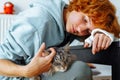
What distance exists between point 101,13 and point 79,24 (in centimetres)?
8

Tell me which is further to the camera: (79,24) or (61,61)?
(79,24)

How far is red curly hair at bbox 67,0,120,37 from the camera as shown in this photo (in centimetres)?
73

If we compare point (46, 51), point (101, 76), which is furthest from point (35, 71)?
point (101, 76)

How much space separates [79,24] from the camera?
0.77m

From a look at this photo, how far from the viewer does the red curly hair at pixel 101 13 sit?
733 mm

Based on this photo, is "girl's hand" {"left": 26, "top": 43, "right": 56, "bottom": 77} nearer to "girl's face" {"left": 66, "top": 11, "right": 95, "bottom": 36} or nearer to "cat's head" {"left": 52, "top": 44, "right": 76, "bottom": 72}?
"cat's head" {"left": 52, "top": 44, "right": 76, "bottom": 72}

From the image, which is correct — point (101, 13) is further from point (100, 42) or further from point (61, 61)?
point (61, 61)

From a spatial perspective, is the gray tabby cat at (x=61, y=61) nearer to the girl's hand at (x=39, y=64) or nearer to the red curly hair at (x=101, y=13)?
the girl's hand at (x=39, y=64)

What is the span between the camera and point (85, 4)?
0.76 meters

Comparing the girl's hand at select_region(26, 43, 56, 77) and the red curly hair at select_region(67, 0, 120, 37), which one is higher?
the red curly hair at select_region(67, 0, 120, 37)

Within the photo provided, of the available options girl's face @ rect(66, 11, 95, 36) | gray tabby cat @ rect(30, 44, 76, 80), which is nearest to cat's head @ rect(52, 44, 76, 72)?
gray tabby cat @ rect(30, 44, 76, 80)

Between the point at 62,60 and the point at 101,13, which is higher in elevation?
the point at 101,13

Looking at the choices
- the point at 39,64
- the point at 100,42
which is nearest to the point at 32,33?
the point at 39,64

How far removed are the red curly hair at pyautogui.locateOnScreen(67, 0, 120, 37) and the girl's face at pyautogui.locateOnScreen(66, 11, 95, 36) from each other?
0.01 metres
